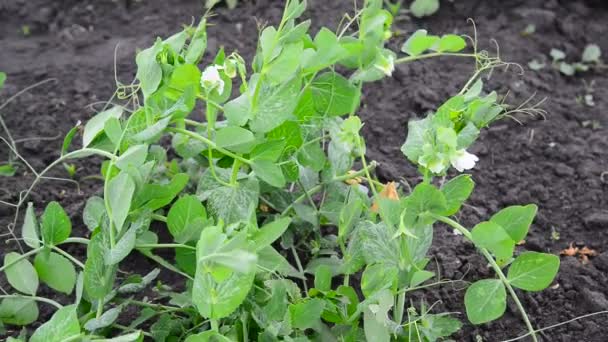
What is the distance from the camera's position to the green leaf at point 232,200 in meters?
1.45

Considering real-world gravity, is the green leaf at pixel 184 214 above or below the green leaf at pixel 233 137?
below

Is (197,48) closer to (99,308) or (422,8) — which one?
(99,308)

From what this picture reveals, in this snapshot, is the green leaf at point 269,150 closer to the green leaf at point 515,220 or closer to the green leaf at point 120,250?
the green leaf at point 120,250

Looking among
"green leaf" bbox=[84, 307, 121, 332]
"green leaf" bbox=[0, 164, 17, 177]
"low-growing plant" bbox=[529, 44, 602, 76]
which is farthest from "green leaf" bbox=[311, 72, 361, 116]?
"low-growing plant" bbox=[529, 44, 602, 76]

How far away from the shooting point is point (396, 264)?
1360 millimetres

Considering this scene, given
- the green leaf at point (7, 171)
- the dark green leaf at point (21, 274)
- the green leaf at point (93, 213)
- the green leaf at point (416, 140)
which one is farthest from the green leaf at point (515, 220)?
the green leaf at point (7, 171)

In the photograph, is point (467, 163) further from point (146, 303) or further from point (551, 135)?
point (551, 135)

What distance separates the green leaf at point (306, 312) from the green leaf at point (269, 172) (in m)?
0.20

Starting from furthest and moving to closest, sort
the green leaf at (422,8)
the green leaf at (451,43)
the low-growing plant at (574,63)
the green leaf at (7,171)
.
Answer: the green leaf at (422,8) → the low-growing plant at (574,63) → the green leaf at (7,171) → the green leaf at (451,43)

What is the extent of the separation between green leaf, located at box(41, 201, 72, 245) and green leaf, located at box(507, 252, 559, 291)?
0.68m

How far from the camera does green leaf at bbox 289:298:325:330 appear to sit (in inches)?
51.4

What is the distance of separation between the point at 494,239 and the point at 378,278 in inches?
7.1

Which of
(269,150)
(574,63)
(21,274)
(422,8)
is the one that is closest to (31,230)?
(21,274)

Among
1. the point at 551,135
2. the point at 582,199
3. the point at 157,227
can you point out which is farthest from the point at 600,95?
the point at 157,227
